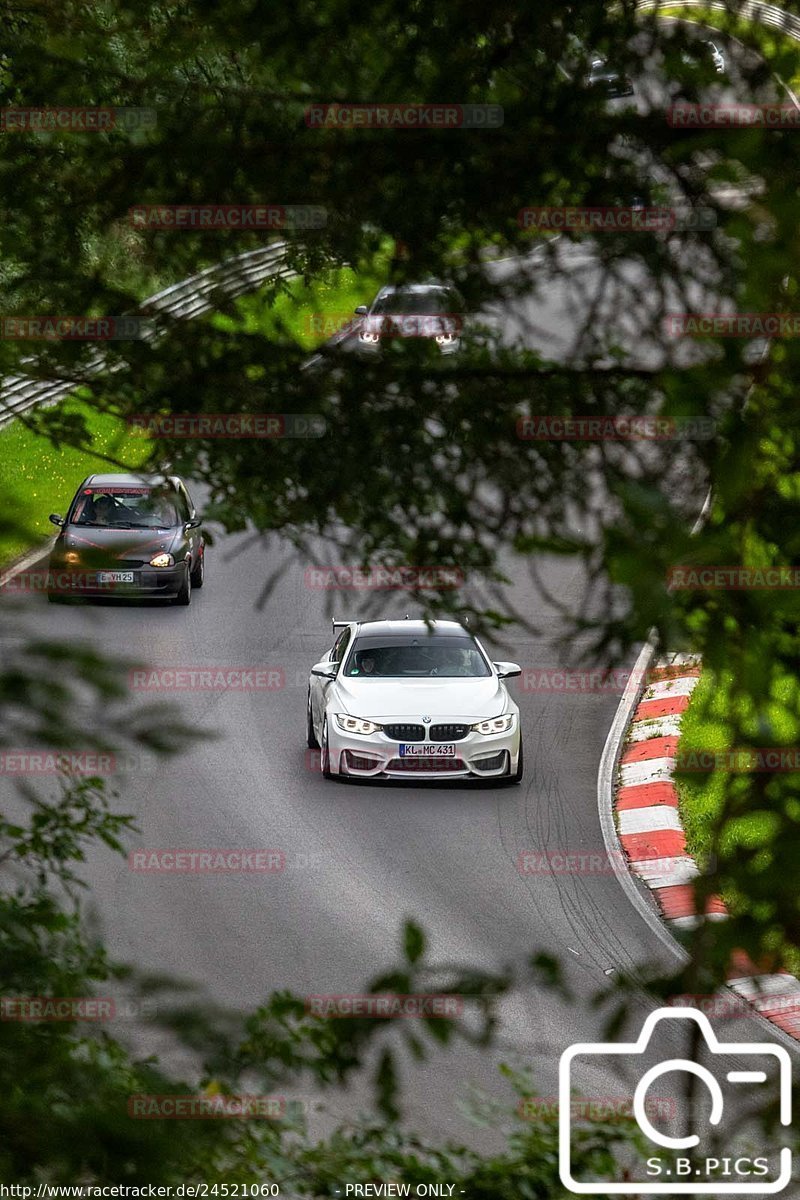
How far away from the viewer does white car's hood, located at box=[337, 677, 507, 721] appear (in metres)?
14.1

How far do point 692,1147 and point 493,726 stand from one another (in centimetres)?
1074

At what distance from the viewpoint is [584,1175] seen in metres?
3.86

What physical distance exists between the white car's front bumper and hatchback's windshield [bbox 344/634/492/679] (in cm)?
88

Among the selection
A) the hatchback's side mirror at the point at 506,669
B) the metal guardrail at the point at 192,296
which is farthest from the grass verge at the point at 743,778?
the hatchback's side mirror at the point at 506,669

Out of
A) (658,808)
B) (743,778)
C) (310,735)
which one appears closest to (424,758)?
(310,735)

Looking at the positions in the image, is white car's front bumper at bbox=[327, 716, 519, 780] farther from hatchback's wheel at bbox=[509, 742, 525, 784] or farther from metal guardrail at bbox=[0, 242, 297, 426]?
metal guardrail at bbox=[0, 242, 297, 426]

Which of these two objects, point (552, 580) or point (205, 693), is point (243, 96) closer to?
point (205, 693)

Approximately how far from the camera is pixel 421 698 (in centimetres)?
1434

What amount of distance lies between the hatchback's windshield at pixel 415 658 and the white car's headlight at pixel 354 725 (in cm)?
71

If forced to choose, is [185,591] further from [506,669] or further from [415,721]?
[506,669]

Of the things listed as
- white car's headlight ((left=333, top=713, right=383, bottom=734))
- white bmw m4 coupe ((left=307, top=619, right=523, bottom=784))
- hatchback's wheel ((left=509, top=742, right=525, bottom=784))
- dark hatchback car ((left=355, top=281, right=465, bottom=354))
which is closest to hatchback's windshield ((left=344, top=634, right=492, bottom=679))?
white bmw m4 coupe ((left=307, top=619, right=523, bottom=784))

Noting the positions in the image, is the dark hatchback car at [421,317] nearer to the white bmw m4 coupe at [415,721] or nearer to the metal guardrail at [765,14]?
the metal guardrail at [765,14]

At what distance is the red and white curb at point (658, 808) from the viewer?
11.5 metres

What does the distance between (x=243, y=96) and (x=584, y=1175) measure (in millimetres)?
3534
